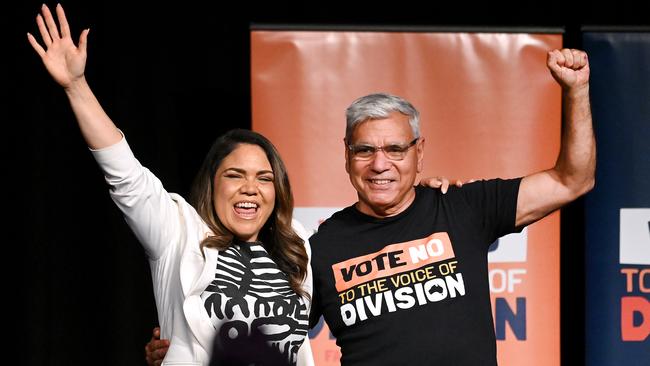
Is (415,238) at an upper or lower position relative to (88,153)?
lower

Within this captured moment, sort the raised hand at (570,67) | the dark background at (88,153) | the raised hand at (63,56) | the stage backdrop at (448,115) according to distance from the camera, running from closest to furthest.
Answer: the raised hand at (63,56) < the raised hand at (570,67) < the stage backdrop at (448,115) < the dark background at (88,153)

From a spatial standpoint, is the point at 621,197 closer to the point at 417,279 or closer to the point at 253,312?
the point at 417,279

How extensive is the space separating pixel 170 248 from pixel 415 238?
0.69 metres

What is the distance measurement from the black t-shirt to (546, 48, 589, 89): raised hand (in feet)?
1.15

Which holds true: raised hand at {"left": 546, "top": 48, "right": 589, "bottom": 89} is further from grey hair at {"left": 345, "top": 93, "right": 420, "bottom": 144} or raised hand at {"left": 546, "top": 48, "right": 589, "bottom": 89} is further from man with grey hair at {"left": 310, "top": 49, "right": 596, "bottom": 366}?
grey hair at {"left": 345, "top": 93, "right": 420, "bottom": 144}

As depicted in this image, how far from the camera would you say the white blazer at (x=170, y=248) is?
2.25 meters

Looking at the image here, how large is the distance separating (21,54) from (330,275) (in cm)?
204

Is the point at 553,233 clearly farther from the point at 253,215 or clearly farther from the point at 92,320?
the point at 92,320

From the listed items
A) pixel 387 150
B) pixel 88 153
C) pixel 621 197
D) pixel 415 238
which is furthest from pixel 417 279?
pixel 88 153

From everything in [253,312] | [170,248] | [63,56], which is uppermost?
[63,56]

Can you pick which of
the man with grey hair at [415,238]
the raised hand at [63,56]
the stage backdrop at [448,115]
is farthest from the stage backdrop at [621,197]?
the raised hand at [63,56]

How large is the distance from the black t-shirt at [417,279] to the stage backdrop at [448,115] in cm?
88

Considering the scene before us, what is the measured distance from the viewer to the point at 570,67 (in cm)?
245

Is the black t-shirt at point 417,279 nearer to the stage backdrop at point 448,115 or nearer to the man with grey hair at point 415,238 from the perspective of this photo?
the man with grey hair at point 415,238
